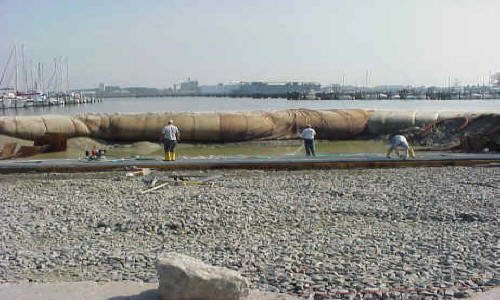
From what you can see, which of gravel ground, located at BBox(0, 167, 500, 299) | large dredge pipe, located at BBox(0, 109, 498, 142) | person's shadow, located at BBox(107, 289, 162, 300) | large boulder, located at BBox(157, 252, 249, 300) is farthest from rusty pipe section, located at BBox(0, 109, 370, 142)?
large boulder, located at BBox(157, 252, 249, 300)

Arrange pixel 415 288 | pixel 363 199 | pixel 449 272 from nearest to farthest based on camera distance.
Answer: pixel 415 288, pixel 449 272, pixel 363 199

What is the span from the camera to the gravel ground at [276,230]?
6.37 metres

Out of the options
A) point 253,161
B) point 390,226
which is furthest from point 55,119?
point 390,226

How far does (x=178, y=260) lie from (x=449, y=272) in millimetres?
3316

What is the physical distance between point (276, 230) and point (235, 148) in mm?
17078

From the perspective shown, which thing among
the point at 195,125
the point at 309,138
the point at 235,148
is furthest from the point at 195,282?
the point at 195,125

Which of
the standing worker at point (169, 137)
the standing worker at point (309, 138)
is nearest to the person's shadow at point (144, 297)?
the standing worker at point (169, 137)

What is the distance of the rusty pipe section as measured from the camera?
25.5 m

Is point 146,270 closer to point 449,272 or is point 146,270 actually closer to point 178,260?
point 178,260

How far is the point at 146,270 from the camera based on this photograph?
258 inches

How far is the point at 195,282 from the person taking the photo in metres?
5.19

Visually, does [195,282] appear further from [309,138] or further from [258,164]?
[309,138]

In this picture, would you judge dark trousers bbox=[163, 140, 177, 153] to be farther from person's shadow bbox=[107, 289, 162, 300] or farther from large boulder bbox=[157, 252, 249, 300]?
large boulder bbox=[157, 252, 249, 300]

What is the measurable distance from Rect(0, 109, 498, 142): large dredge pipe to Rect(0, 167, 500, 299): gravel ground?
1227 centimetres
